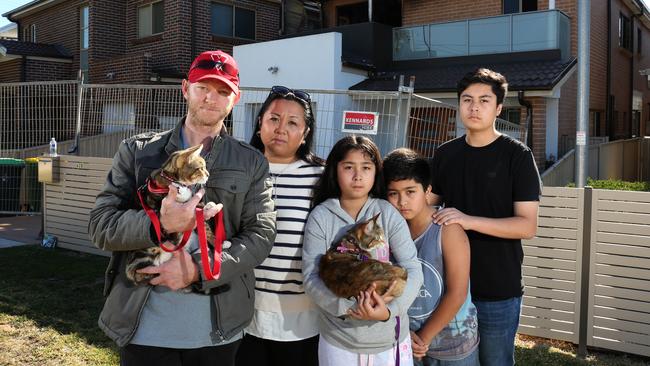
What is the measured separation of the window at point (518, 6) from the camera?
44.3ft

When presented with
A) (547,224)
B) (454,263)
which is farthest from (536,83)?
(454,263)

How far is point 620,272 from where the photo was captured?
462cm

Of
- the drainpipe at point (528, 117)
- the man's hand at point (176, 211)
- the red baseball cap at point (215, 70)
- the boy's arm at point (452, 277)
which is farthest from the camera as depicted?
the drainpipe at point (528, 117)

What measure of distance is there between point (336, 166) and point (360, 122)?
295 centimetres

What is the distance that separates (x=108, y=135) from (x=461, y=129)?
18.3 ft

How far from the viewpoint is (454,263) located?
2.55m

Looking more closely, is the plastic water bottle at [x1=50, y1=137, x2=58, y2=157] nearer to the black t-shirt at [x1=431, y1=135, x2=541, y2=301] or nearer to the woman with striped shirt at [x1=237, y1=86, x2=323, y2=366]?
the woman with striped shirt at [x1=237, y1=86, x2=323, y2=366]

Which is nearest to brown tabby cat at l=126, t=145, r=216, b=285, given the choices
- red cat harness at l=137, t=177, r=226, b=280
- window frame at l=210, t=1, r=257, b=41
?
red cat harness at l=137, t=177, r=226, b=280

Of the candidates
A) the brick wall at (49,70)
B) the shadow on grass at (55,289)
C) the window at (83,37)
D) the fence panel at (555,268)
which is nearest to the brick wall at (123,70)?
the window at (83,37)

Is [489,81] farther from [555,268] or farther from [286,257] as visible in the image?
[555,268]

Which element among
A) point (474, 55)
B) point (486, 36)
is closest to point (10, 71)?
point (474, 55)

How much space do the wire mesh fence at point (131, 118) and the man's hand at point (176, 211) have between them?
10.5 ft

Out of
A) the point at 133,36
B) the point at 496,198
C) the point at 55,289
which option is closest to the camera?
the point at 496,198

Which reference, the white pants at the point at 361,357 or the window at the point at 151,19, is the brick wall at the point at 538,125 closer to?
the white pants at the point at 361,357
